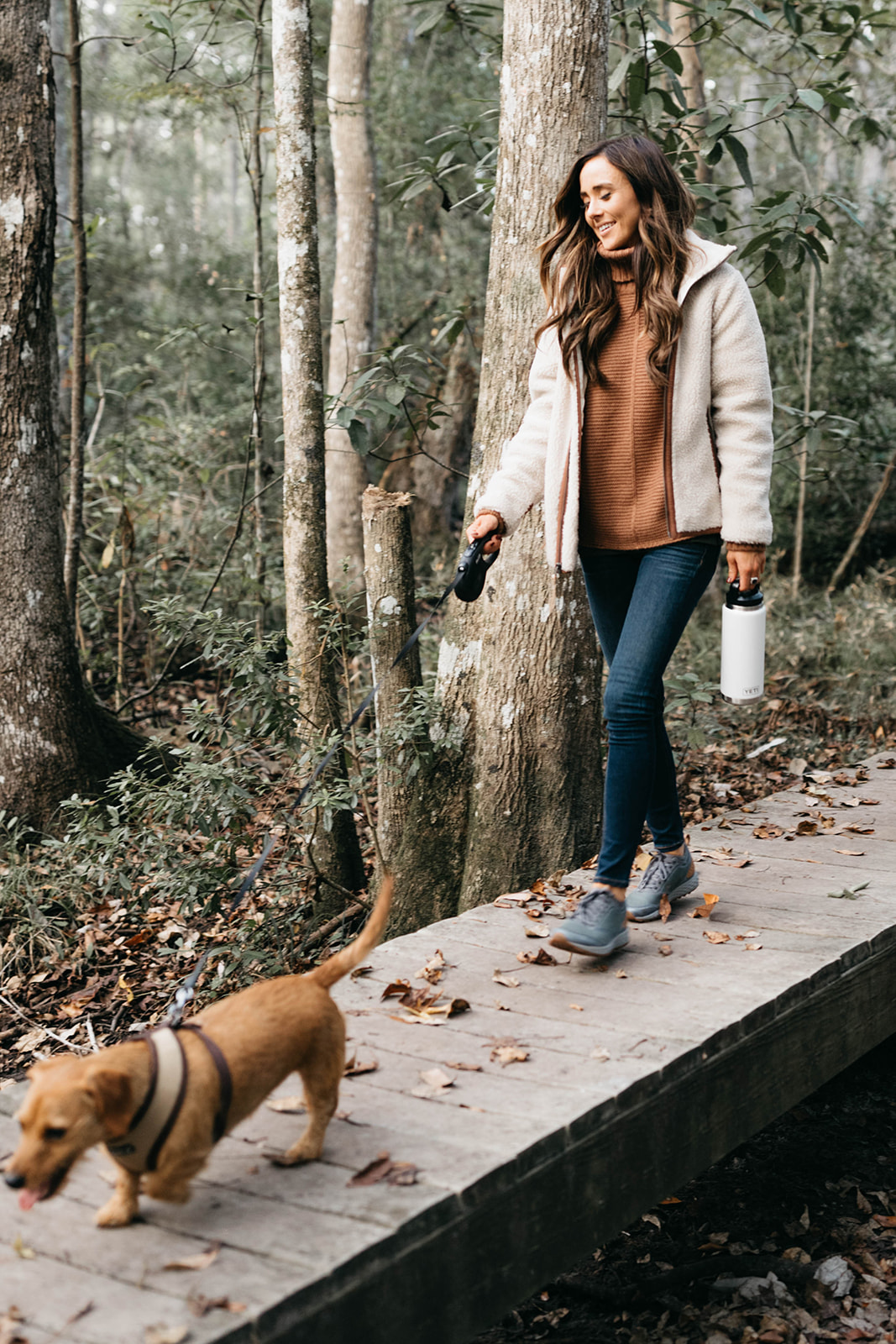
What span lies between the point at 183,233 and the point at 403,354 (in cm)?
1230

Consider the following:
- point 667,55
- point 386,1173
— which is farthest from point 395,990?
point 667,55

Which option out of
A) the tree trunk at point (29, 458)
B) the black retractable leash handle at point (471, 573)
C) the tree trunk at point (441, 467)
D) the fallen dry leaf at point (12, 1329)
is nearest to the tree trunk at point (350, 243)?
the tree trunk at point (441, 467)

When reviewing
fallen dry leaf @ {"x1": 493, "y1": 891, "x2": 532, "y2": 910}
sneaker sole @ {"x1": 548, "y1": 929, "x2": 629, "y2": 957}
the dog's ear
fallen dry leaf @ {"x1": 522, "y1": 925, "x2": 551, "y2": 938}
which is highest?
the dog's ear

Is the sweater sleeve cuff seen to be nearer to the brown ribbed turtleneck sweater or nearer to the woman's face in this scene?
the brown ribbed turtleneck sweater

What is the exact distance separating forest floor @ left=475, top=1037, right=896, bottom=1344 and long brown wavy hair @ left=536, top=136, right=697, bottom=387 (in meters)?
2.38

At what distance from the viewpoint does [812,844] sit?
4164 mm

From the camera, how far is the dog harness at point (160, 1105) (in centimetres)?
178

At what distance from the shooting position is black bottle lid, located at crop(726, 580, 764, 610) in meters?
2.93

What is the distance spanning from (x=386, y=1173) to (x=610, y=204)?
7.54 feet

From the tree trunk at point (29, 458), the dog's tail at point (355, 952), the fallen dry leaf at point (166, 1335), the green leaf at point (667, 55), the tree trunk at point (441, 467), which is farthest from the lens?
the tree trunk at point (441, 467)

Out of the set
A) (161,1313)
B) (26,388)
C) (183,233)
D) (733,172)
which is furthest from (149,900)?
(183,233)

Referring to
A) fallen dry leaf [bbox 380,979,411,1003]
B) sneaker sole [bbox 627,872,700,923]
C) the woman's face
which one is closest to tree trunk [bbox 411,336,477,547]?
sneaker sole [bbox 627,872,700,923]

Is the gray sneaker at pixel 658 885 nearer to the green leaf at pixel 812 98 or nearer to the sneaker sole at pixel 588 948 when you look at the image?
the sneaker sole at pixel 588 948

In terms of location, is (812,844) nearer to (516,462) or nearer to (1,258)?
A: (516,462)
